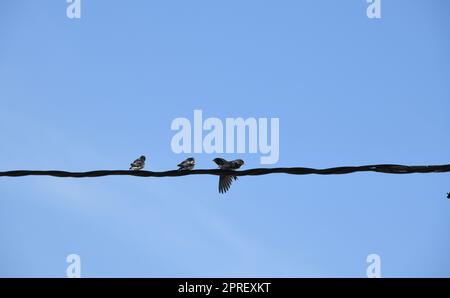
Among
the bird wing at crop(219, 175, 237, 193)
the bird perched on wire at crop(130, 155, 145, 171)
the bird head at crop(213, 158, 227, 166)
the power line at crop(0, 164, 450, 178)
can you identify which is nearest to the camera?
the power line at crop(0, 164, 450, 178)

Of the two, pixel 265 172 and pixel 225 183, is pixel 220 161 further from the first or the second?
pixel 265 172

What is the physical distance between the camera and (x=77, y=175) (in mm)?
7812

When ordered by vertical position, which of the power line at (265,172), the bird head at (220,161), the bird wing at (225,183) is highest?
the bird head at (220,161)

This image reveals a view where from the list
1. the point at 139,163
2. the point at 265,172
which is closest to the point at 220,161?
the point at 139,163

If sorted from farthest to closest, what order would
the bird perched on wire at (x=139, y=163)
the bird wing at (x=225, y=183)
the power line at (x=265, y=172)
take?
1. the bird perched on wire at (x=139, y=163)
2. the bird wing at (x=225, y=183)
3. the power line at (x=265, y=172)

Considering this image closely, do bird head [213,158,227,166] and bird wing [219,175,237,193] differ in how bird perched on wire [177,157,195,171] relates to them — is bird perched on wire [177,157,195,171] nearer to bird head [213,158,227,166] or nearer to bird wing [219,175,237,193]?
bird head [213,158,227,166]

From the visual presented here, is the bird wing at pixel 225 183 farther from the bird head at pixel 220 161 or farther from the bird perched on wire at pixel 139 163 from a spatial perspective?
the bird perched on wire at pixel 139 163

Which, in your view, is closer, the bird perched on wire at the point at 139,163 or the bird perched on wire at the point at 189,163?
the bird perched on wire at the point at 189,163

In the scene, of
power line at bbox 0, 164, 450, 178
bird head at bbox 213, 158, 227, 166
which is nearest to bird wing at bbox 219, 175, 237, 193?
bird head at bbox 213, 158, 227, 166

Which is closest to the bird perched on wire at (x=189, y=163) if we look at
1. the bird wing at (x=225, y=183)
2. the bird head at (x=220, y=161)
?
the bird head at (x=220, y=161)

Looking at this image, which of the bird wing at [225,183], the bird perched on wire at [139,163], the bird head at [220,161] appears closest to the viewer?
the bird wing at [225,183]
